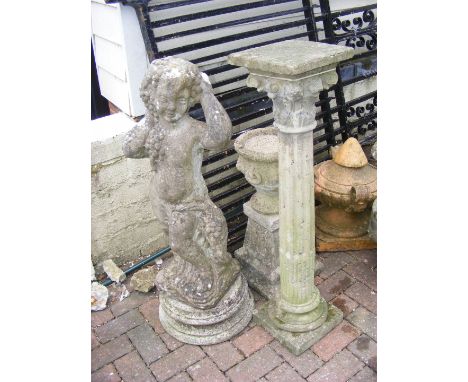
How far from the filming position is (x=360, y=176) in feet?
14.9

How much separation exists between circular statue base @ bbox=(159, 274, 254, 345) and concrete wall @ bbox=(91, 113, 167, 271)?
103 centimetres

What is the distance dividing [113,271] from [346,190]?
7.50ft

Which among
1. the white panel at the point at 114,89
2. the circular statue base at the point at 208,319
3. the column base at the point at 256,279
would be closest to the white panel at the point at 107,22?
the white panel at the point at 114,89

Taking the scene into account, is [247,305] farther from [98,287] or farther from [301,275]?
[98,287]

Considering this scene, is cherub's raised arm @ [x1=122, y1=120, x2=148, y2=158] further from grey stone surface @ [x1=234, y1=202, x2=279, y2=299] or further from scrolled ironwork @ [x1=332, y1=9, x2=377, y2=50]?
scrolled ironwork @ [x1=332, y1=9, x2=377, y2=50]

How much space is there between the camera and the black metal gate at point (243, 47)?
439cm

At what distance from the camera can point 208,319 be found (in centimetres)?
375

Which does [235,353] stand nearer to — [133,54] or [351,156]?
[351,156]

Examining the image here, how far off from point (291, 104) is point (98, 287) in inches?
100

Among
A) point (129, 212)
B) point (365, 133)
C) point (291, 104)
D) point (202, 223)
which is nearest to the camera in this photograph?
point (291, 104)

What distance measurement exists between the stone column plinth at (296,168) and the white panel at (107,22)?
1.75m

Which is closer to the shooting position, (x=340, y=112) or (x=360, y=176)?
(x=360, y=176)

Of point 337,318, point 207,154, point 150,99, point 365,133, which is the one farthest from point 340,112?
point 150,99

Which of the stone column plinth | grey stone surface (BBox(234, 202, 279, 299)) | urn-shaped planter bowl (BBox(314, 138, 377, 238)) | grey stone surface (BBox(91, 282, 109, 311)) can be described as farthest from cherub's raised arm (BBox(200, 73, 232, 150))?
grey stone surface (BBox(91, 282, 109, 311))
